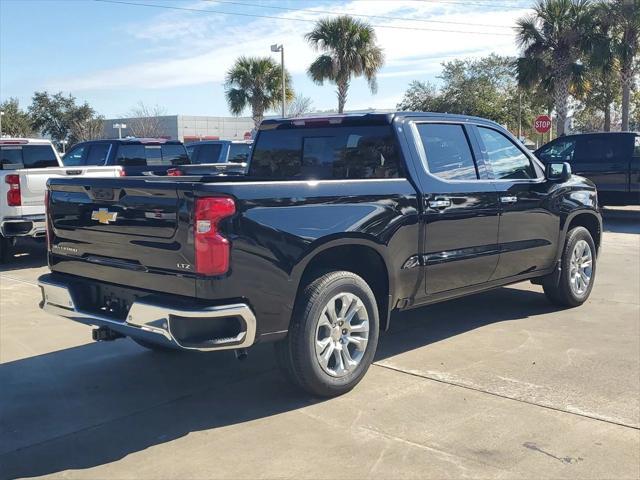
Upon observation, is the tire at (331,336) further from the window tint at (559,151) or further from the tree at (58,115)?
the tree at (58,115)

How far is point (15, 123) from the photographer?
52.3 m

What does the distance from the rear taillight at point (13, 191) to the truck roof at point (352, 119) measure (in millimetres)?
5385

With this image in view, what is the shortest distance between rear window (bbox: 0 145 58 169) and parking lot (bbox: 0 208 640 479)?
5.60m

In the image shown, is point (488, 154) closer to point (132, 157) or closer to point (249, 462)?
point (249, 462)

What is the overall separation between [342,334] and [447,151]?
1.91m

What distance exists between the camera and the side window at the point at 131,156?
45.1ft

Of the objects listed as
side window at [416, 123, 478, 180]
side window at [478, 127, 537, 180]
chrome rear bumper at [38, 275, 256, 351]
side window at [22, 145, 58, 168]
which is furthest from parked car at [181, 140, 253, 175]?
chrome rear bumper at [38, 275, 256, 351]

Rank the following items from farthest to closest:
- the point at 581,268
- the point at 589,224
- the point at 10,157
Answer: the point at 10,157 < the point at 589,224 < the point at 581,268

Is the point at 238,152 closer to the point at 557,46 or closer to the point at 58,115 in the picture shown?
the point at 557,46

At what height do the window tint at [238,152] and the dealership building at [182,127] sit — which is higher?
the dealership building at [182,127]

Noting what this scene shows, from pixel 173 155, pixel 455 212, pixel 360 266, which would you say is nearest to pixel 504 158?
pixel 455 212

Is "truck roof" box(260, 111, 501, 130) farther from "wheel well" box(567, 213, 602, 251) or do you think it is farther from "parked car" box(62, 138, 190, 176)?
"parked car" box(62, 138, 190, 176)

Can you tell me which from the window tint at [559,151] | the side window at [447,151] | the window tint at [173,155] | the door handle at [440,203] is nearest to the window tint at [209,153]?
the window tint at [173,155]

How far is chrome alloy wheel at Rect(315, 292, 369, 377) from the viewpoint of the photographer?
4.65 metres
